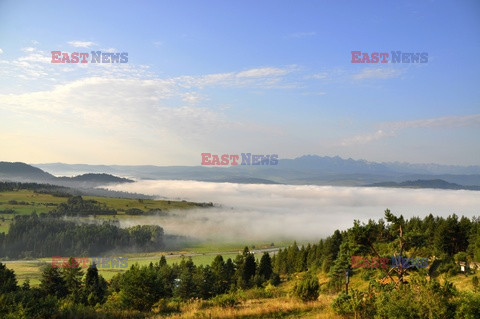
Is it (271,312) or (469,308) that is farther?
(271,312)

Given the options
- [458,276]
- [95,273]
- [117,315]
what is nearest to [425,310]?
[117,315]

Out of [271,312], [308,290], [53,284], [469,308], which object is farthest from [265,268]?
[469,308]

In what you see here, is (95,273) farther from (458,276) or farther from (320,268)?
(458,276)

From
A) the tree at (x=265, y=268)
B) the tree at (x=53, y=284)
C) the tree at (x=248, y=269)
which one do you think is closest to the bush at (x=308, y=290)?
the tree at (x=53, y=284)

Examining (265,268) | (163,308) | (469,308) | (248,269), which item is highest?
(469,308)

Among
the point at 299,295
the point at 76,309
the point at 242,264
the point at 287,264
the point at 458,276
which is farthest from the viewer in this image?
the point at 287,264

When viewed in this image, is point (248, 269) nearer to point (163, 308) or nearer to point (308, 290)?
point (308, 290)

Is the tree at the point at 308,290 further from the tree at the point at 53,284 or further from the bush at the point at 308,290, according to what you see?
the tree at the point at 53,284

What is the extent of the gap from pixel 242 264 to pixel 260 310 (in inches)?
3246

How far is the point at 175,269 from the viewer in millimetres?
101938

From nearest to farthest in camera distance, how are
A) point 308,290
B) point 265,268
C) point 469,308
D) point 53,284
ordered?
1. point 469,308
2. point 308,290
3. point 53,284
4. point 265,268

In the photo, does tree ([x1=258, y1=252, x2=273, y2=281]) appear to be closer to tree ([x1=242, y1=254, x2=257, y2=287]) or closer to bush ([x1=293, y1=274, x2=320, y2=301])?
tree ([x1=242, y1=254, x2=257, y2=287])

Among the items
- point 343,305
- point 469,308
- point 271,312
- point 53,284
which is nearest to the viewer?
point 469,308

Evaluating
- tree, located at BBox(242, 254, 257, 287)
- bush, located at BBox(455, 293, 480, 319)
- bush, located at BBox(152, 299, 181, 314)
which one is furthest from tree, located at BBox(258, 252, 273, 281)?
bush, located at BBox(455, 293, 480, 319)
